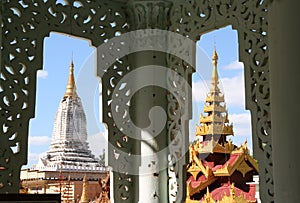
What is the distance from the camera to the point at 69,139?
4.93m

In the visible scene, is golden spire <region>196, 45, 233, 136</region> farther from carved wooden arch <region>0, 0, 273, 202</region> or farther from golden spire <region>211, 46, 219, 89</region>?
carved wooden arch <region>0, 0, 273, 202</region>

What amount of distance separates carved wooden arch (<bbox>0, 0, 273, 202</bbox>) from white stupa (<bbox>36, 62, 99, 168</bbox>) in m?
1.08

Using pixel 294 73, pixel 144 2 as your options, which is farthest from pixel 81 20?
pixel 294 73

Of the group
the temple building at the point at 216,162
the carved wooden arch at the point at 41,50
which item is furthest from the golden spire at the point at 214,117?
the carved wooden arch at the point at 41,50

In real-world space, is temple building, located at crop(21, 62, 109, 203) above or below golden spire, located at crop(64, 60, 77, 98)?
below

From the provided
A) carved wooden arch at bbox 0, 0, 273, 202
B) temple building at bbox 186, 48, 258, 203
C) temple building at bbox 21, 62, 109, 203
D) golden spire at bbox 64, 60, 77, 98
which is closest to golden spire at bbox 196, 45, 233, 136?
temple building at bbox 186, 48, 258, 203

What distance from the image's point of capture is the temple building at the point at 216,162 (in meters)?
5.18

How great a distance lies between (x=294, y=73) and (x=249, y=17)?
1.49 m

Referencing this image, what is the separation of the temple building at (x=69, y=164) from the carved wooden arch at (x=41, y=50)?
0.80 meters

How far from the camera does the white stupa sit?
4738 millimetres

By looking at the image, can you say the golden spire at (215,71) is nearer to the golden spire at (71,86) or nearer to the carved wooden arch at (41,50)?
the carved wooden arch at (41,50)

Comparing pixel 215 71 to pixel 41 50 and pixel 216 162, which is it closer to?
pixel 216 162

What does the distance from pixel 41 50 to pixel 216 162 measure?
112 inches

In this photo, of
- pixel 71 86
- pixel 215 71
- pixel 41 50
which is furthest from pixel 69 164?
pixel 215 71
